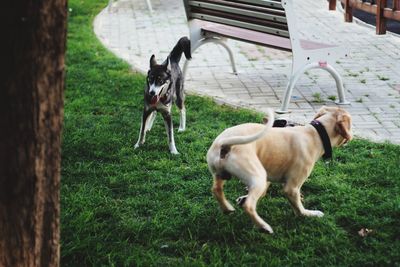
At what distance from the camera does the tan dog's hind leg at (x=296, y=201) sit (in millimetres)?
4055

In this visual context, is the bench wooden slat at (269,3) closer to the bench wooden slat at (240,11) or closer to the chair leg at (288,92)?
the bench wooden slat at (240,11)

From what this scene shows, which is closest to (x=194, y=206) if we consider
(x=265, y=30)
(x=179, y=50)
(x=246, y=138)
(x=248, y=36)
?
(x=246, y=138)

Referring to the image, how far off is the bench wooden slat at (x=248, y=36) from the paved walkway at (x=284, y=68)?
68cm

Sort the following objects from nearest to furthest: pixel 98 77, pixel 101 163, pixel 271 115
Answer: pixel 271 115 → pixel 101 163 → pixel 98 77

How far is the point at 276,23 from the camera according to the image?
6.91 meters

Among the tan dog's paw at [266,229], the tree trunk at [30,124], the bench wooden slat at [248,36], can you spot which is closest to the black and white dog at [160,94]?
the bench wooden slat at [248,36]

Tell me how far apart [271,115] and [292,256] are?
878 millimetres

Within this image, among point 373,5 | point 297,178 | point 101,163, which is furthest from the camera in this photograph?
point 373,5

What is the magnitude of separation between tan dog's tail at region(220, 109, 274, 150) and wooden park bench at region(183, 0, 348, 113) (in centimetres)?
312

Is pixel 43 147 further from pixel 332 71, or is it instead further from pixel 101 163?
pixel 332 71

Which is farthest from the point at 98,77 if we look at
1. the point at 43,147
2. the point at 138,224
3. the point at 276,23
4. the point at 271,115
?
the point at 43,147

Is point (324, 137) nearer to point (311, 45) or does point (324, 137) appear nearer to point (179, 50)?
point (179, 50)

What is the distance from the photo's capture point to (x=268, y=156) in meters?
4.00

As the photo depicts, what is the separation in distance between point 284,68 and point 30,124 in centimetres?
655
